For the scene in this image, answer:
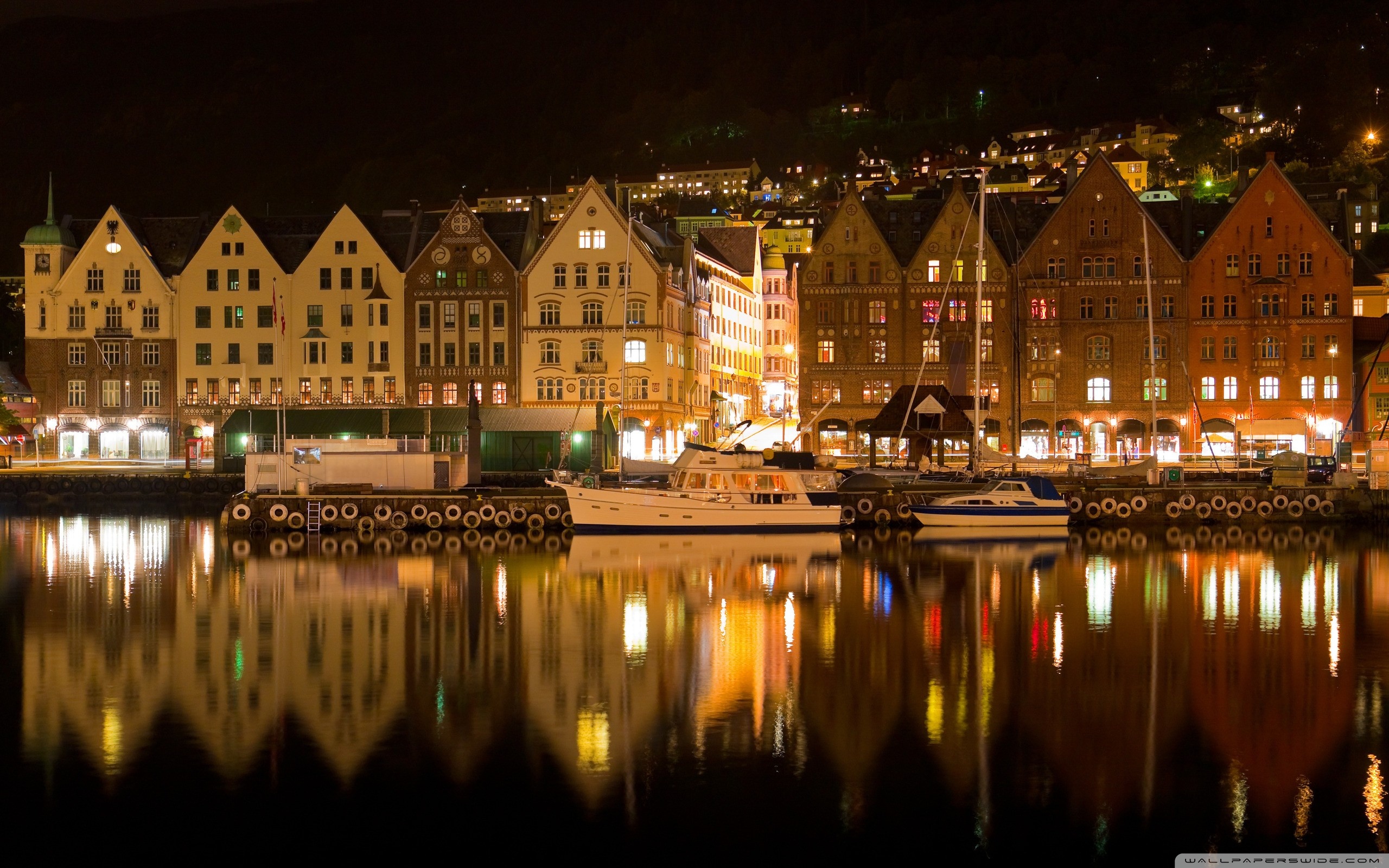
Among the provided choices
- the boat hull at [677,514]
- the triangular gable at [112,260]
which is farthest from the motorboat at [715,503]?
the triangular gable at [112,260]

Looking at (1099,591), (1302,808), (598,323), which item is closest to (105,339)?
(598,323)

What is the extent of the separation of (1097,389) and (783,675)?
67.8m

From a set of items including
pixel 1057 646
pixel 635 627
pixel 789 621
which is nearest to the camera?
pixel 1057 646

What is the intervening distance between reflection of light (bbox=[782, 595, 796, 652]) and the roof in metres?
76.6

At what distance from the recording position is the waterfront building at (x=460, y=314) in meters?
92.6

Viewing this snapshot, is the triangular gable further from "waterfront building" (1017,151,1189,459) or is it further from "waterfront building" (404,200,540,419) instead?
"waterfront building" (1017,151,1189,459)

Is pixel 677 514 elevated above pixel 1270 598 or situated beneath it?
elevated above

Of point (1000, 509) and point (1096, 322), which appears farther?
point (1096, 322)

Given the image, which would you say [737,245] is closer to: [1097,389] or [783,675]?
[1097,389]

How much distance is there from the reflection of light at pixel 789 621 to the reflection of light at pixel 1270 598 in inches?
470

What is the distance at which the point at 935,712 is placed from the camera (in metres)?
26.1

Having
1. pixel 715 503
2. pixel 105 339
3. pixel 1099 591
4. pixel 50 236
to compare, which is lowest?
pixel 1099 591

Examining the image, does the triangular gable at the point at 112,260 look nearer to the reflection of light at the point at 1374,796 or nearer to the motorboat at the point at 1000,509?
the motorboat at the point at 1000,509

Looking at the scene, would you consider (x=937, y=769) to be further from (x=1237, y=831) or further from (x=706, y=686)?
(x=706, y=686)
